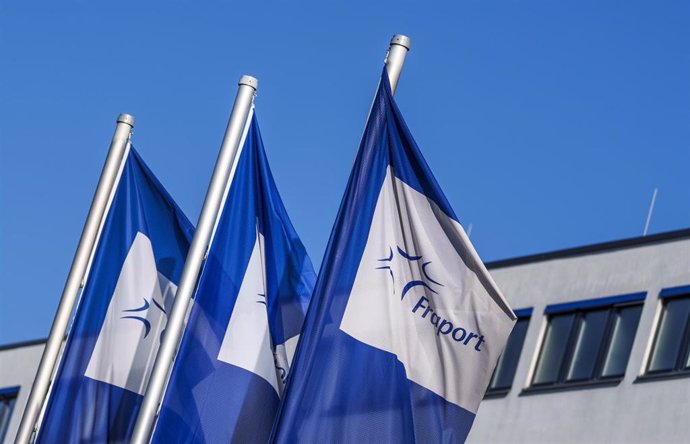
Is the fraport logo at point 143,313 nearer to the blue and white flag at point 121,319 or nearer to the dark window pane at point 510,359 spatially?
the blue and white flag at point 121,319

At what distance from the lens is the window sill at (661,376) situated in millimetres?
29453

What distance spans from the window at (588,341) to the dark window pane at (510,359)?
0.63 metres

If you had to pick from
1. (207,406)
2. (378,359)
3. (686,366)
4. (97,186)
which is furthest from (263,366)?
(686,366)

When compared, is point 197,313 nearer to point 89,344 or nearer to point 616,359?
point 89,344

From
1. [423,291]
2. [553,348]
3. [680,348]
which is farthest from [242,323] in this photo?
[553,348]

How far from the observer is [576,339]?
3212 centimetres

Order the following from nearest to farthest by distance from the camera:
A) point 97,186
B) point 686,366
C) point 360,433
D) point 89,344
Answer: point 360,433, point 89,344, point 97,186, point 686,366

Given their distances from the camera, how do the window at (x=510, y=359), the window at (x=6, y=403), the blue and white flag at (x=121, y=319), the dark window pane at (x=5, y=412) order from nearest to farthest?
the blue and white flag at (x=121, y=319) → the window at (x=510, y=359) → the dark window pane at (x=5, y=412) → the window at (x=6, y=403)

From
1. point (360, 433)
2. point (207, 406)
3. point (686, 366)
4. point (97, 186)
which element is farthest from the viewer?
point (686, 366)

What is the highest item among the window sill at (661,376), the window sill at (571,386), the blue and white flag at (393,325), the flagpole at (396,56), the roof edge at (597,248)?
the roof edge at (597,248)

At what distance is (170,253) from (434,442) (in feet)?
15.2

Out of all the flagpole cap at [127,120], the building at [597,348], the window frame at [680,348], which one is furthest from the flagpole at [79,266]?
the window frame at [680,348]

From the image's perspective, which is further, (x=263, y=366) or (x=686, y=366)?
(x=686, y=366)

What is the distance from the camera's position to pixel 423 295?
13695mm
